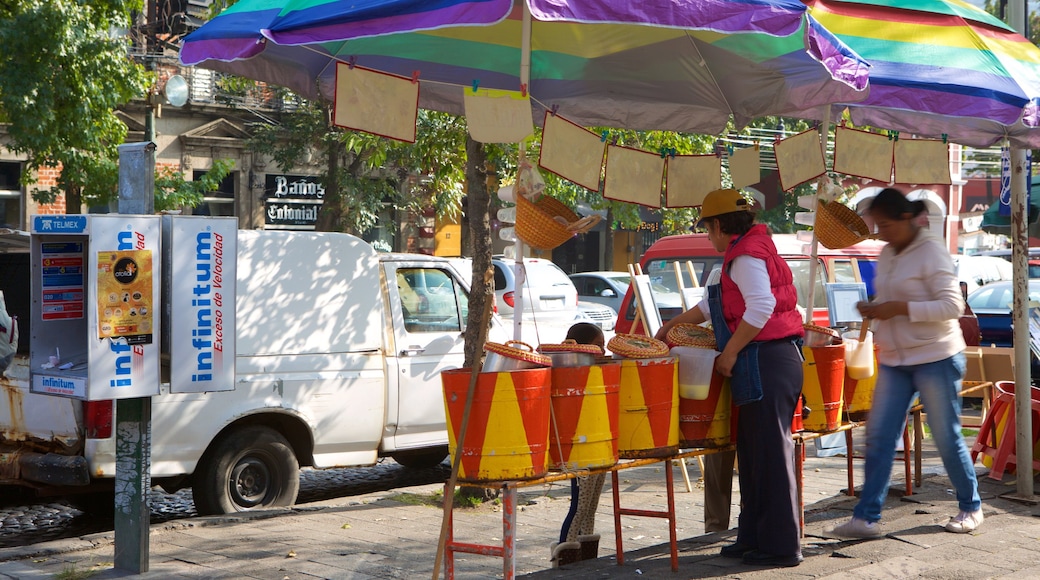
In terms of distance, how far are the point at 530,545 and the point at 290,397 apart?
6.98 feet

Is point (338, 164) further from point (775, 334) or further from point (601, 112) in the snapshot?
point (775, 334)

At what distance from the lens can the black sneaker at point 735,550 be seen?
548 cm

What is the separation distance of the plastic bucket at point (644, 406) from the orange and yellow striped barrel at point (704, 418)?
0.23m

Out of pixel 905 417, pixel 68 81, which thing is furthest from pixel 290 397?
pixel 68 81

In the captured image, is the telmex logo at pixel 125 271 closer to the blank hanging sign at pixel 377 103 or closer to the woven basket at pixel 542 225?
the blank hanging sign at pixel 377 103

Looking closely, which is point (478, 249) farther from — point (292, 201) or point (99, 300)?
point (292, 201)

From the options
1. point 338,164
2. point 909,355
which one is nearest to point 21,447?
point 909,355

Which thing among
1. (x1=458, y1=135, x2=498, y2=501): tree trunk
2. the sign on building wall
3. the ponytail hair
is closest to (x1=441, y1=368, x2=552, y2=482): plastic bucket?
the ponytail hair

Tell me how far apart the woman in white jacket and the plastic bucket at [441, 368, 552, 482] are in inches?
91.7

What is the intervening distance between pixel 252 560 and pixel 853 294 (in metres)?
6.01

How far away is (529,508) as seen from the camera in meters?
7.75

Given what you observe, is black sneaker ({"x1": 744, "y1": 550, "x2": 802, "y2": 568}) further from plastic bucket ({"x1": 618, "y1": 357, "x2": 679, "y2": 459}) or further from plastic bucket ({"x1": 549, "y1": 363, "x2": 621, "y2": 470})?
plastic bucket ({"x1": 549, "y1": 363, "x2": 621, "y2": 470})

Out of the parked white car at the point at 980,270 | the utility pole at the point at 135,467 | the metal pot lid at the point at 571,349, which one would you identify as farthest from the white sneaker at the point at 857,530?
the parked white car at the point at 980,270

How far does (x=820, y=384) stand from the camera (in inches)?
238
